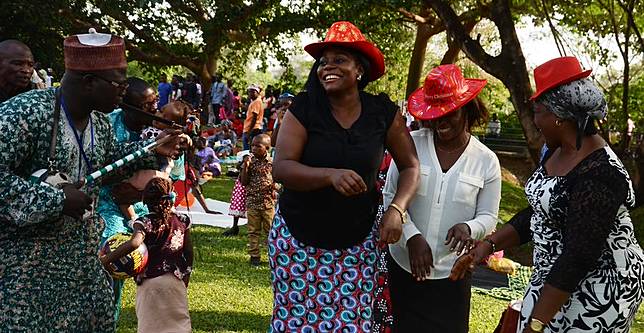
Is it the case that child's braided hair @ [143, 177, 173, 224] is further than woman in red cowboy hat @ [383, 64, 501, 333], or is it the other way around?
child's braided hair @ [143, 177, 173, 224]

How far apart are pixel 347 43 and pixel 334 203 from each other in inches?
27.3

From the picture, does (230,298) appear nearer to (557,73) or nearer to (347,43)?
(347,43)

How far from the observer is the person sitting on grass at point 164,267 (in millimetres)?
4793

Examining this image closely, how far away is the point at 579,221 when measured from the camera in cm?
283

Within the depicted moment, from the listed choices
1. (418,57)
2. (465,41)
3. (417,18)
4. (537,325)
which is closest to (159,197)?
(537,325)

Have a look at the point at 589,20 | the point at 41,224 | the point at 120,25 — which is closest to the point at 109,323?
the point at 41,224

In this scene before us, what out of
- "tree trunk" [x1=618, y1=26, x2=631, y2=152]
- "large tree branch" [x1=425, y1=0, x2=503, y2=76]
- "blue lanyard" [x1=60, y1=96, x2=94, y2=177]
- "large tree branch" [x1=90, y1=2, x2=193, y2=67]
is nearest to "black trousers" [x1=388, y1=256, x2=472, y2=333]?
"blue lanyard" [x1=60, y1=96, x2=94, y2=177]

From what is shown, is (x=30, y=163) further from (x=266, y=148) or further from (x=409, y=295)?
(x=266, y=148)

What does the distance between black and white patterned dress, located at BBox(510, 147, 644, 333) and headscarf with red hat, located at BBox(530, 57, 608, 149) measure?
157 mm

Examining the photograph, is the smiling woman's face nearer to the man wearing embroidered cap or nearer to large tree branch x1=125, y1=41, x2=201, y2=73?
Answer: the man wearing embroidered cap

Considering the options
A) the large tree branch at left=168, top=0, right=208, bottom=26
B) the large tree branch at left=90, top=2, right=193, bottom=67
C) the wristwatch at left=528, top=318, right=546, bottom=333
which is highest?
the large tree branch at left=168, top=0, right=208, bottom=26

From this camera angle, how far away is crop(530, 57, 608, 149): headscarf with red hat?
300cm

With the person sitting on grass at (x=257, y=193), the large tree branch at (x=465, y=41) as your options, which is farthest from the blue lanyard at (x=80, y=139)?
the large tree branch at (x=465, y=41)

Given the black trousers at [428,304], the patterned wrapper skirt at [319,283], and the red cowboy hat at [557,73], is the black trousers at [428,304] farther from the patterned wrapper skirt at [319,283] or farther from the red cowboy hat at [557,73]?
the red cowboy hat at [557,73]
